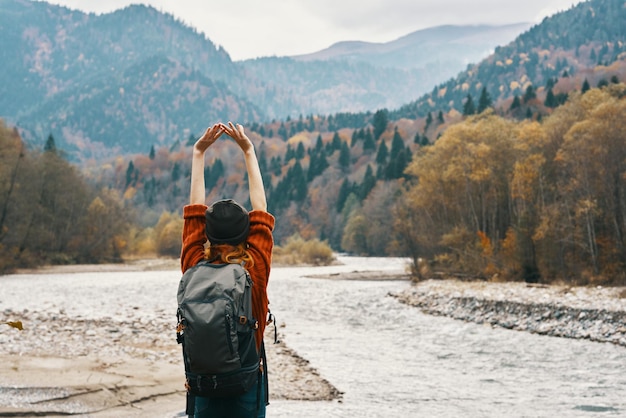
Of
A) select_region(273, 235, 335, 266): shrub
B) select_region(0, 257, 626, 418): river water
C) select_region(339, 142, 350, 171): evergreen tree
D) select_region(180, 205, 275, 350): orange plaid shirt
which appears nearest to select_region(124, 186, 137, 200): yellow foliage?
select_region(339, 142, 350, 171): evergreen tree

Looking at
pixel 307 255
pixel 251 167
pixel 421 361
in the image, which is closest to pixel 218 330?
pixel 251 167

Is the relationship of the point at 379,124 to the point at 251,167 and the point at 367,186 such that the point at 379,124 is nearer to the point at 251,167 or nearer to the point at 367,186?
the point at 367,186

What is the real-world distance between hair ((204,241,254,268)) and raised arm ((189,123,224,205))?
60 cm

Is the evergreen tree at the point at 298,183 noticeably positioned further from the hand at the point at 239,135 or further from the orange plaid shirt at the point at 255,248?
the orange plaid shirt at the point at 255,248

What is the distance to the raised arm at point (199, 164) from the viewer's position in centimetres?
456

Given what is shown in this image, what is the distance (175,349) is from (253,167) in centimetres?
1292

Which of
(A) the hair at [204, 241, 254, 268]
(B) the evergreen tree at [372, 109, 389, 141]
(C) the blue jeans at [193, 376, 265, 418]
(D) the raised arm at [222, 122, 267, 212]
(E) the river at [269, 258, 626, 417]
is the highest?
(B) the evergreen tree at [372, 109, 389, 141]

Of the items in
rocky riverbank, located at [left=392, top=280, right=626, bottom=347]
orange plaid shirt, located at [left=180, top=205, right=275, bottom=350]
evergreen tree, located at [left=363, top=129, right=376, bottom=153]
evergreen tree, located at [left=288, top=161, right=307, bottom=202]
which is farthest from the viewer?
evergreen tree, located at [left=363, top=129, right=376, bottom=153]

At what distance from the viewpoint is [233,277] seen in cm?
371

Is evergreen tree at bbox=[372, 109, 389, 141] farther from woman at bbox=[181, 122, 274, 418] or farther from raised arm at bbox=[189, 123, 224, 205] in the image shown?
woman at bbox=[181, 122, 274, 418]

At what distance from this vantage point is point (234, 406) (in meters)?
3.83

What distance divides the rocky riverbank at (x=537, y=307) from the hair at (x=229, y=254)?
19464 millimetres

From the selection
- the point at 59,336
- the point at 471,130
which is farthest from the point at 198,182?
the point at 471,130

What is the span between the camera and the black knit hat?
391 cm
